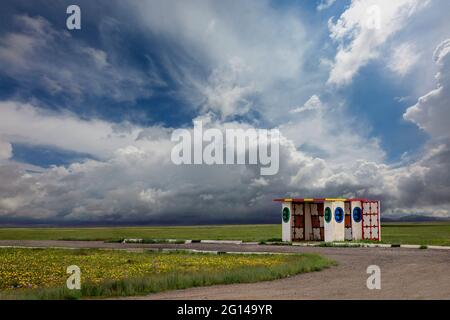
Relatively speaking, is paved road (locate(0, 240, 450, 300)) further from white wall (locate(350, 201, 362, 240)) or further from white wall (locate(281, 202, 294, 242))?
white wall (locate(350, 201, 362, 240))

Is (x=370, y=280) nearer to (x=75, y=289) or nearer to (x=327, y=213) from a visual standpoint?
(x=75, y=289)

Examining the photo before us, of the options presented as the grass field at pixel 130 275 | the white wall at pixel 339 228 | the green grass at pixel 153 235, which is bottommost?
the green grass at pixel 153 235

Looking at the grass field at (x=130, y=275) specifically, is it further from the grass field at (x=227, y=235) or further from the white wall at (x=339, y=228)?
the grass field at (x=227, y=235)

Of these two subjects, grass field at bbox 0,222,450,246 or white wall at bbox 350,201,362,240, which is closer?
white wall at bbox 350,201,362,240

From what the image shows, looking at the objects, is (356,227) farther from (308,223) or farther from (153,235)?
(153,235)

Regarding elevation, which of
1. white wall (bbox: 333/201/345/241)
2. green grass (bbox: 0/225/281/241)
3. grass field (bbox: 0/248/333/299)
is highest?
white wall (bbox: 333/201/345/241)

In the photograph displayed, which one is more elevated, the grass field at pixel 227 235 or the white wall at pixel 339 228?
the white wall at pixel 339 228

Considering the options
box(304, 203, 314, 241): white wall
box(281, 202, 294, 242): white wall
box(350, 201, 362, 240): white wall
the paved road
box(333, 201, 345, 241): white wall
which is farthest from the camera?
box(304, 203, 314, 241): white wall

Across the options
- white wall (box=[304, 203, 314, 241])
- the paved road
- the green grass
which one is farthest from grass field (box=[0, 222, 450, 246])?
the paved road

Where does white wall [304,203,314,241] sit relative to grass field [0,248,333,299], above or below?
above

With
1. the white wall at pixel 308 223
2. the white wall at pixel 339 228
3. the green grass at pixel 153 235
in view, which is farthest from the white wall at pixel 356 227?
the green grass at pixel 153 235

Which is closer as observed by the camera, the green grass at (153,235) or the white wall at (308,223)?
the white wall at (308,223)

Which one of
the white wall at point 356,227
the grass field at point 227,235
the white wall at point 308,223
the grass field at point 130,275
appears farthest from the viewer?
the grass field at point 227,235
